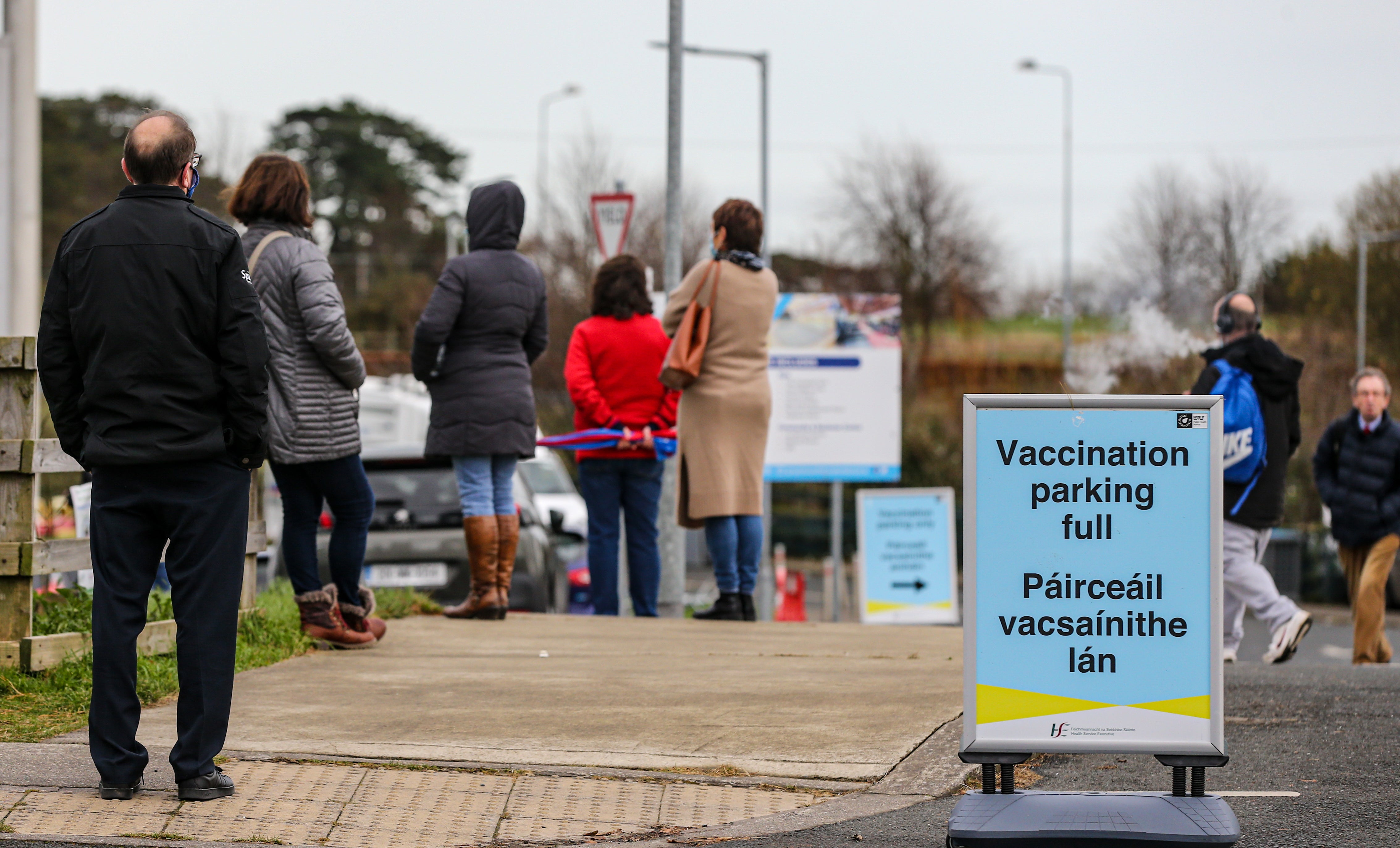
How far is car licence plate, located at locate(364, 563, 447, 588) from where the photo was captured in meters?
10.4

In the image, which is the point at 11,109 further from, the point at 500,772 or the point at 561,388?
the point at 561,388

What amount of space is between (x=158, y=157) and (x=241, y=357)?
603 mm

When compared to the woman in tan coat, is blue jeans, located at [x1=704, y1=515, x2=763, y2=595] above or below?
below

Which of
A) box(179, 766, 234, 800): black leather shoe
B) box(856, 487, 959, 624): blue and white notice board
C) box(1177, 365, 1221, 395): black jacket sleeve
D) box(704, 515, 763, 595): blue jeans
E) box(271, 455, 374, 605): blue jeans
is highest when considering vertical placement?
box(1177, 365, 1221, 395): black jacket sleeve

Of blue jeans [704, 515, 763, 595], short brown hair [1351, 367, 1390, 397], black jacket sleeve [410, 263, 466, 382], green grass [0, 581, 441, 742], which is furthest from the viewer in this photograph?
short brown hair [1351, 367, 1390, 397]

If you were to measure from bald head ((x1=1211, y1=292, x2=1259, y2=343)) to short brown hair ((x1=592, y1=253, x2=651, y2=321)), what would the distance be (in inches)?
124

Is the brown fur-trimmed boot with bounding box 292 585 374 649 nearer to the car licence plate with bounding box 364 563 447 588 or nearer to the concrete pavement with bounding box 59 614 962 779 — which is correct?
the concrete pavement with bounding box 59 614 962 779

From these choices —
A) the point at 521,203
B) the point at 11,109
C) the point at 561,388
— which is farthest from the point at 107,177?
the point at 521,203

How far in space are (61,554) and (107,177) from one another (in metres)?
48.6

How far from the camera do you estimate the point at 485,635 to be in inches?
296

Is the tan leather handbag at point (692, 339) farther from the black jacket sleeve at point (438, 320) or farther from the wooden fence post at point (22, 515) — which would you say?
the wooden fence post at point (22, 515)

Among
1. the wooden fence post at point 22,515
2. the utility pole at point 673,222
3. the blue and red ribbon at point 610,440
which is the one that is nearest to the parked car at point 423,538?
the utility pole at point 673,222

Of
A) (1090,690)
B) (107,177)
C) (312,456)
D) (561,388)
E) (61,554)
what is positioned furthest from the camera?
(107,177)

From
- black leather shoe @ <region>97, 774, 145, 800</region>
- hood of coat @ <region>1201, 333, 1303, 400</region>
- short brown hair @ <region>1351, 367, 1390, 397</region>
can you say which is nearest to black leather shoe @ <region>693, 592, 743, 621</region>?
hood of coat @ <region>1201, 333, 1303, 400</region>
